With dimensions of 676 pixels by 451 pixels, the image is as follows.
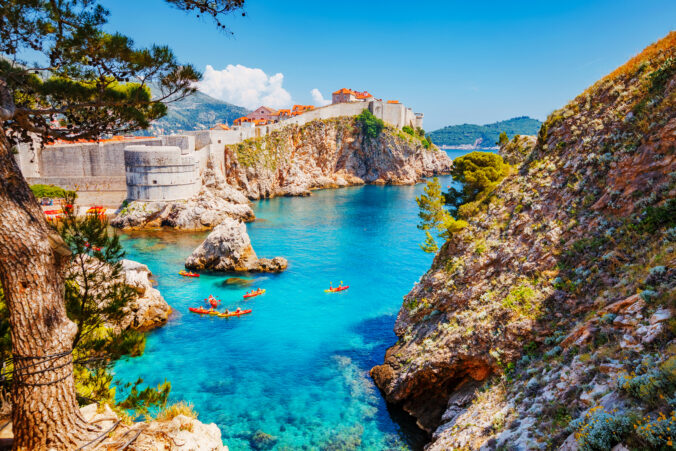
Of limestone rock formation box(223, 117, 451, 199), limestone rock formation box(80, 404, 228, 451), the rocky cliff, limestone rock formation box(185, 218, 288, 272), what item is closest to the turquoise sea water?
limestone rock formation box(185, 218, 288, 272)

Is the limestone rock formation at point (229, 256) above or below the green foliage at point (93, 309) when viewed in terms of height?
below

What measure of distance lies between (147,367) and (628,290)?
1669 centimetres

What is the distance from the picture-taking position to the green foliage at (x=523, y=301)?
9.48 metres

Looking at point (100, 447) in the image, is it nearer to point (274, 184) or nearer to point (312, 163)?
point (274, 184)

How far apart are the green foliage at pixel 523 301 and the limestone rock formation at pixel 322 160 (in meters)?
47.7

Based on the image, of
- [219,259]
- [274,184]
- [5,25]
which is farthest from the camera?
[274,184]

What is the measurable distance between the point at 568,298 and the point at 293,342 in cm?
1307

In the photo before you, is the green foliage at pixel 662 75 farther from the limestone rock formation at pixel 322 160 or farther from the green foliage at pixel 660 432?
the limestone rock formation at pixel 322 160

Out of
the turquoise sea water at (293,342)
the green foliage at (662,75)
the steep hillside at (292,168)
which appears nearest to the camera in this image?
the green foliage at (662,75)

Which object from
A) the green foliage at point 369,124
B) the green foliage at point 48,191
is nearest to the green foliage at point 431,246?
the green foliage at point 48,191

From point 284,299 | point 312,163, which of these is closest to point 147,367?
point 284,299

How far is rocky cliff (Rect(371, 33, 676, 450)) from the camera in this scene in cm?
590

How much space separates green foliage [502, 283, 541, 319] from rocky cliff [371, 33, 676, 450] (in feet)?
0.11

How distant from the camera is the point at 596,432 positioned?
4883mm
